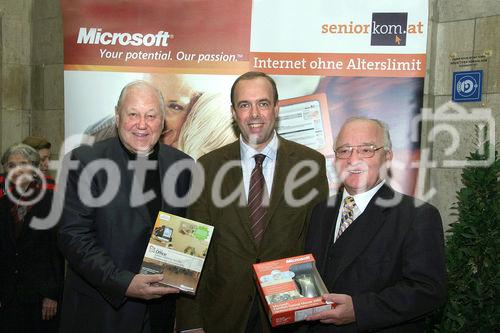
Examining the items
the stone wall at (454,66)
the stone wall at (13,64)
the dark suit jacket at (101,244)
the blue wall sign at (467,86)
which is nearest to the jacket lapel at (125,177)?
the dark suit jacket at (101,244)

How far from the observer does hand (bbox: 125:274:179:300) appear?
2.54 meters

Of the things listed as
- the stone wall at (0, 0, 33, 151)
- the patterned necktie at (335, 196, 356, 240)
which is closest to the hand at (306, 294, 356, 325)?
the patterned necktie at (335, 196, 356, 240)

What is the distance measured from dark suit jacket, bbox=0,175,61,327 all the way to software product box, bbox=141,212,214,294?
2271 mm

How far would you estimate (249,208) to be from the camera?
2.94 meters

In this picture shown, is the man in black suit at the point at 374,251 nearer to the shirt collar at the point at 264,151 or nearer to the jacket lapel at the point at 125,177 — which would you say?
the shirt collar at the point at 264,151

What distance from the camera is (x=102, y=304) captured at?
274 cm

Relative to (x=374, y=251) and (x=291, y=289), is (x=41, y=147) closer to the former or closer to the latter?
(x=291, y=289)

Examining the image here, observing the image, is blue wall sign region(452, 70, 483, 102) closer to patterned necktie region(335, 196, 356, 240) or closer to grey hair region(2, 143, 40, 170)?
patterned necktie region(335, 196, 356, 240)

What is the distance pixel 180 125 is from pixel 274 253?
8.01 feet

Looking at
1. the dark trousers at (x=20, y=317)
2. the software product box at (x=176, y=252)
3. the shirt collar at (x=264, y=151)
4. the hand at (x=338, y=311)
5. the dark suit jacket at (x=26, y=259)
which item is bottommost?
the dark trousers at (x=20, y=317)

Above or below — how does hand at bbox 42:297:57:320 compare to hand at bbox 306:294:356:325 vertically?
below

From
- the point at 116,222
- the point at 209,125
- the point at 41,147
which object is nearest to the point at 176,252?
the point at 116,222

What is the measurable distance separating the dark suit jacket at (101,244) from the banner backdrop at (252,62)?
2.24 m

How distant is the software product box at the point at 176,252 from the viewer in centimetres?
255
